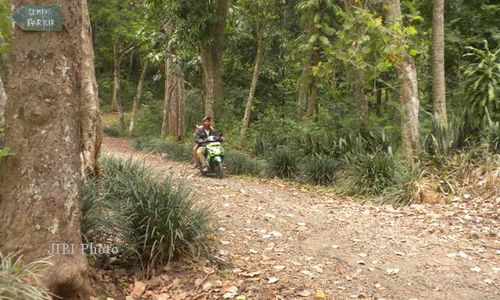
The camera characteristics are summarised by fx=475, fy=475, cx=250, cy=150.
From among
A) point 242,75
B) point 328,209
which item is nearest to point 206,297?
point 328,209

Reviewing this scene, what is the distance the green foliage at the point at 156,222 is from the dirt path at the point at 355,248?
543 mm

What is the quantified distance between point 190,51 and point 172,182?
10691mm

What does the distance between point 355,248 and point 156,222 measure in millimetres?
2735

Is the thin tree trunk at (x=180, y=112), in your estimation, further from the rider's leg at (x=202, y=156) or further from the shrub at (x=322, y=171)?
the shrub at (x=322, y=171)

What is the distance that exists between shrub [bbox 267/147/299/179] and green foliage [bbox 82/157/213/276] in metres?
6.47

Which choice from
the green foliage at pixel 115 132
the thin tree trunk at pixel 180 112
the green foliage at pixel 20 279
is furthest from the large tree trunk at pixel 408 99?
the green foliage at pixel 115 132

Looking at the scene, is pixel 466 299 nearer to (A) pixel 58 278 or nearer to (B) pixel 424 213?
(B) pixel 424 213

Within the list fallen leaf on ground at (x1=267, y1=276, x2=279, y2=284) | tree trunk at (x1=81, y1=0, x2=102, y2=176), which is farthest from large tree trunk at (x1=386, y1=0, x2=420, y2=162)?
tree trunk at (x1=81, y1=0, x2=102, y2=176)

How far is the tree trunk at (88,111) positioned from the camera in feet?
23.1

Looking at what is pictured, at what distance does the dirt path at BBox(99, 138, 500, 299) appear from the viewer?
5.20 m

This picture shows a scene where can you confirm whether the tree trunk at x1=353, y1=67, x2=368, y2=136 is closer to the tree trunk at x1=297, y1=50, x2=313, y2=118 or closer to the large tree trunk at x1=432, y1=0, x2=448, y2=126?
the large tree trunk at x1=432, y1=0, x2=448, y2=126

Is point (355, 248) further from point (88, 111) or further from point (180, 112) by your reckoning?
point (180, 112)

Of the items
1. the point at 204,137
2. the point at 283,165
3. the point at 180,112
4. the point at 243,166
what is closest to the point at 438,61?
the point at 283,165

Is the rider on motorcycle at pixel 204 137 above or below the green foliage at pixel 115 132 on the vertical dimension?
above
